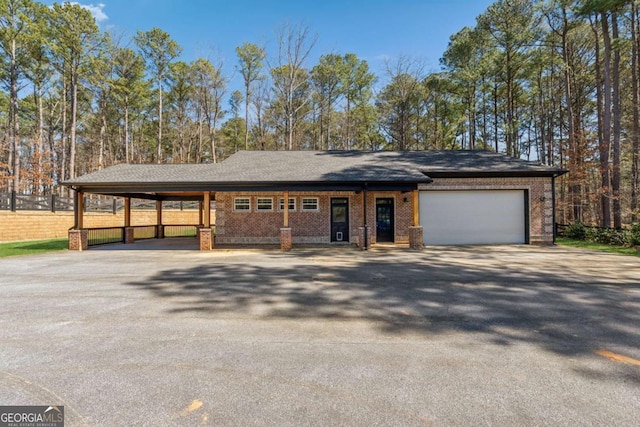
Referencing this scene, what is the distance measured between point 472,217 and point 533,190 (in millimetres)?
3057

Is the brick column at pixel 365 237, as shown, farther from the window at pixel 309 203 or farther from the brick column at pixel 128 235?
the brick column at pixel 128 235

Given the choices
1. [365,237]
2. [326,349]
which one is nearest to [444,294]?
[326,349]

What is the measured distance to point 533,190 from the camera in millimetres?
14664

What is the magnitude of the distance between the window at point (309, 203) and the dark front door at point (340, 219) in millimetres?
821

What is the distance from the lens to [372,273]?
813 centimetres

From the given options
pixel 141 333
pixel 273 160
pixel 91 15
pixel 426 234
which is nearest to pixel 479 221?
pixel 426 234

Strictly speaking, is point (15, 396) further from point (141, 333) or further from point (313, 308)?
point (313, 308)

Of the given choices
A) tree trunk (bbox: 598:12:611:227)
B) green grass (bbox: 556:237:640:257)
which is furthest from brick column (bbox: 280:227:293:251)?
tree trunk (bbox: 598:12:611:227)

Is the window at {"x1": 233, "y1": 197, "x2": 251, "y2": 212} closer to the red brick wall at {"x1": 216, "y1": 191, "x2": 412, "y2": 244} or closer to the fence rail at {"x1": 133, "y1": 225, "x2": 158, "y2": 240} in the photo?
the red brick wall at {"x1": 216, "y1": 191, "x2": 412, "y2": 244}

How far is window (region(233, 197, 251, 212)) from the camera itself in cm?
1509

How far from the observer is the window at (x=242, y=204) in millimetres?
15086

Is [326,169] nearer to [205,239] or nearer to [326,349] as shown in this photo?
[205,239]

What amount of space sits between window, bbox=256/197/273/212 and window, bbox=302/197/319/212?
160 centimetres

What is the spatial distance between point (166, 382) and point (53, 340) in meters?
2.18
